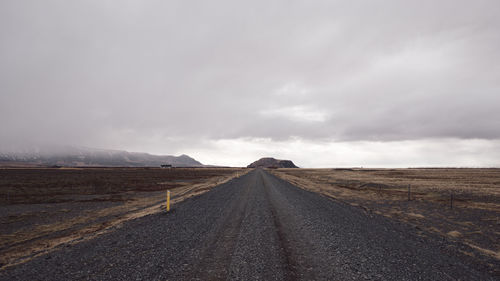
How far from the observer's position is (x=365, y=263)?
24.3 feet

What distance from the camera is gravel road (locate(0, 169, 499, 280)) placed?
6.53 metres

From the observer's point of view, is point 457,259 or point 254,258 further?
point 457,259

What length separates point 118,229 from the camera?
37.6ft

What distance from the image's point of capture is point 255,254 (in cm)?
785

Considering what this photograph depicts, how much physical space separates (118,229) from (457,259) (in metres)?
14.9

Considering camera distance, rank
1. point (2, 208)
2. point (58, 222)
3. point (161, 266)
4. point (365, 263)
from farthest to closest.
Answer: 1. point (2, 208)
2. point (58, 222)
3. point (365, 263)
4. point (161, 266)

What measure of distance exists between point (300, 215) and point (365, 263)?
7.26m

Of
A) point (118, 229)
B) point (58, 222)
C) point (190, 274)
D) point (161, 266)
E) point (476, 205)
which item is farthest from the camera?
point (476, 205)

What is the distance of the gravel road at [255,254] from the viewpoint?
653 cm

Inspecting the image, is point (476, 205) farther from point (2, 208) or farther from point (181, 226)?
point (2, 208)

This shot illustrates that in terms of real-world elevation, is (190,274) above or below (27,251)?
above

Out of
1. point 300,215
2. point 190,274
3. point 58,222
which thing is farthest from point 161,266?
point 58,222

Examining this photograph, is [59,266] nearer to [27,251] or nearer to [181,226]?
[27,251]

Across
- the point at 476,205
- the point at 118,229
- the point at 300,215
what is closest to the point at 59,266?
the point at 118,229
